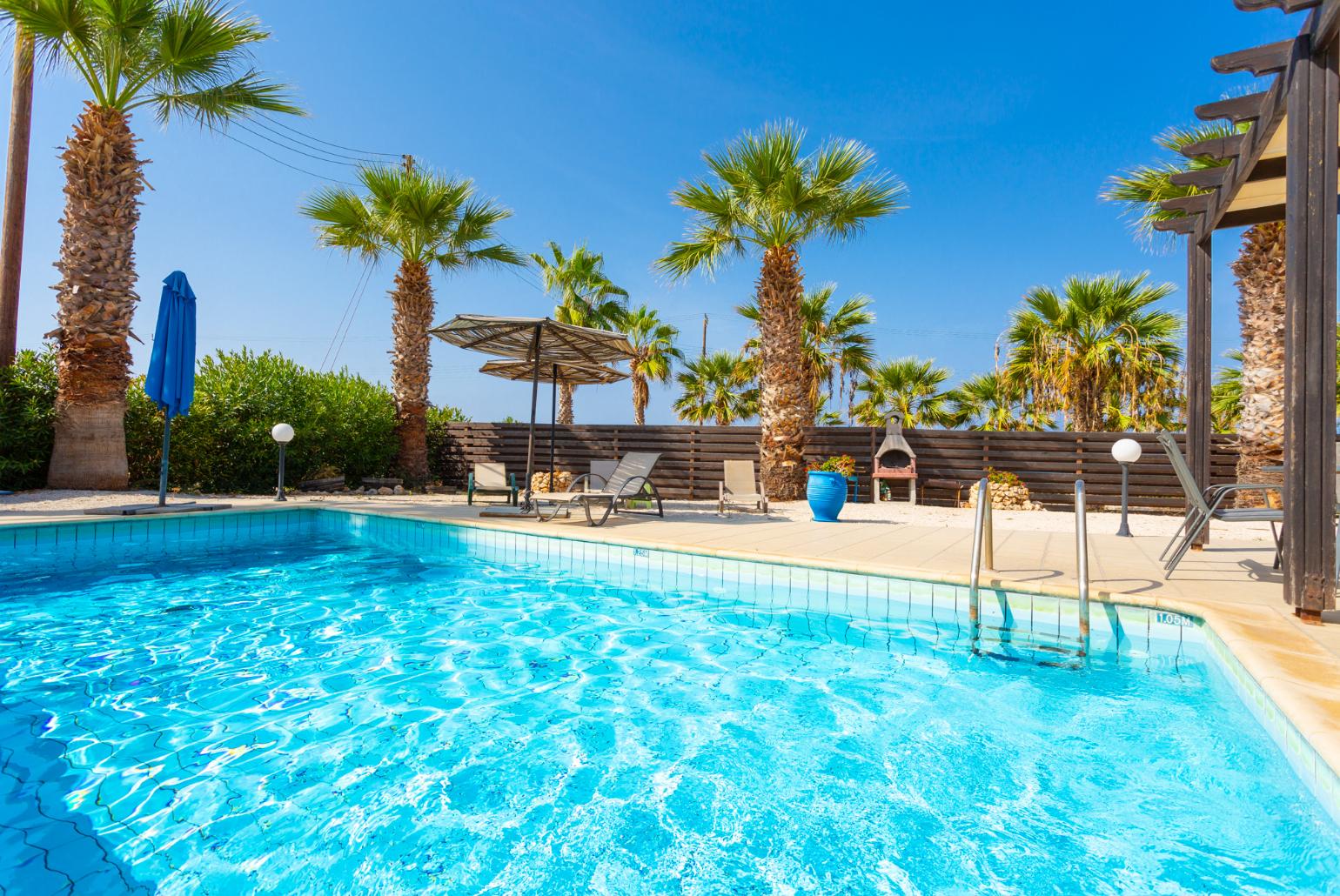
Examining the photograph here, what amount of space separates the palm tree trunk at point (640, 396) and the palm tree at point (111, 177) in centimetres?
1288

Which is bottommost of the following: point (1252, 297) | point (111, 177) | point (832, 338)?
point (1252, 297)

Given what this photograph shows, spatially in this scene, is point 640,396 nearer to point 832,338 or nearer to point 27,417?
point 832,338

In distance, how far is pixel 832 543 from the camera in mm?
5859

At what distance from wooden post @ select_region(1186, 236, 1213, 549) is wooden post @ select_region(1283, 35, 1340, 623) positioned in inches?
109

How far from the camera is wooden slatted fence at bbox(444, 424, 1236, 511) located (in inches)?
422

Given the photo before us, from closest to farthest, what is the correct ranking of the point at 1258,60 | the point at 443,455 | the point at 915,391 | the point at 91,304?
the point at 1258,60 → the point at 91,304 → the point at 443,455 → the point at 915,391

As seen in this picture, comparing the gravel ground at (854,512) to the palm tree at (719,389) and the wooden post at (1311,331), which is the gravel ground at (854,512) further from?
the palm tree at (719,389)

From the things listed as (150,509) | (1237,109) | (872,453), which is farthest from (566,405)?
(1237,109)

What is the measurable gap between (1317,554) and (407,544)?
756 centimetres

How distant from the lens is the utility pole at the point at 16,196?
388 inches

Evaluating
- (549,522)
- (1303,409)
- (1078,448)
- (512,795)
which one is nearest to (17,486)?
(549,522)

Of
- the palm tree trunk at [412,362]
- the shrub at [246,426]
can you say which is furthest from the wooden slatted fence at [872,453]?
the shrub at [246,426]

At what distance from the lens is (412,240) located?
12.3m

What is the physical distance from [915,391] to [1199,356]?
33.6 ft
